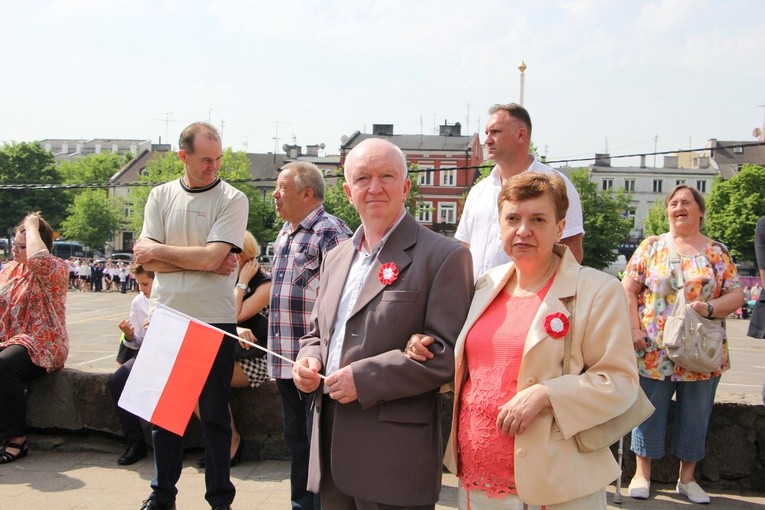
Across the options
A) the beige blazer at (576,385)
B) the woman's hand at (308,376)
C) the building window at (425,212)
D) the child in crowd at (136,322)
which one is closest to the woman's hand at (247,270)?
the child in crowd at (136,322)

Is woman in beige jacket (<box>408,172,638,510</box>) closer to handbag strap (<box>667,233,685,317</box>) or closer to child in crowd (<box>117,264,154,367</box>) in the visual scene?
handbag strap (<box>667,233,685,317</box>)

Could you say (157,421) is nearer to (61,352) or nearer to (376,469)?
(376,469)

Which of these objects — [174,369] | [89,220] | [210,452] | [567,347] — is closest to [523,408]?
[567,347]

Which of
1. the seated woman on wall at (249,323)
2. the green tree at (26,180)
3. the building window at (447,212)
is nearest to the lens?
the seated woman on wall at (249,323)

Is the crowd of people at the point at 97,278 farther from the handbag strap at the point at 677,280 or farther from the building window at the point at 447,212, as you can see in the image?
the handbag strap at the point at 677,280

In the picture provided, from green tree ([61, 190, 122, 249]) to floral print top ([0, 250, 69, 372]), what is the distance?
8459cm

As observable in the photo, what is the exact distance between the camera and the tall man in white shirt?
441 cm

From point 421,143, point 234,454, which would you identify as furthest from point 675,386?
point 421,143

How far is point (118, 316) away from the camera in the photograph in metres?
31.7

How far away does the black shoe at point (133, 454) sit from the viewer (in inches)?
229

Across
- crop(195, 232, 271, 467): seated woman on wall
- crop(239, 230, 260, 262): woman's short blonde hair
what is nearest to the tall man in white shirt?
crop(239, 230, 260, 262): woman's short blonde hair

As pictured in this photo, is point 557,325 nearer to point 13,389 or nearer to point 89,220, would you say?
point 13,389

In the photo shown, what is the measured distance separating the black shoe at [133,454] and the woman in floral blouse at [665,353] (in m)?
3.65

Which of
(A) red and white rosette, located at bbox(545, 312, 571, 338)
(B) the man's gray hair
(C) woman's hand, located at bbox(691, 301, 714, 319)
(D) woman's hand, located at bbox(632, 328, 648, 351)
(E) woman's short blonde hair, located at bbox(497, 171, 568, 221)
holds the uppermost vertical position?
(B) the man's gray hair
